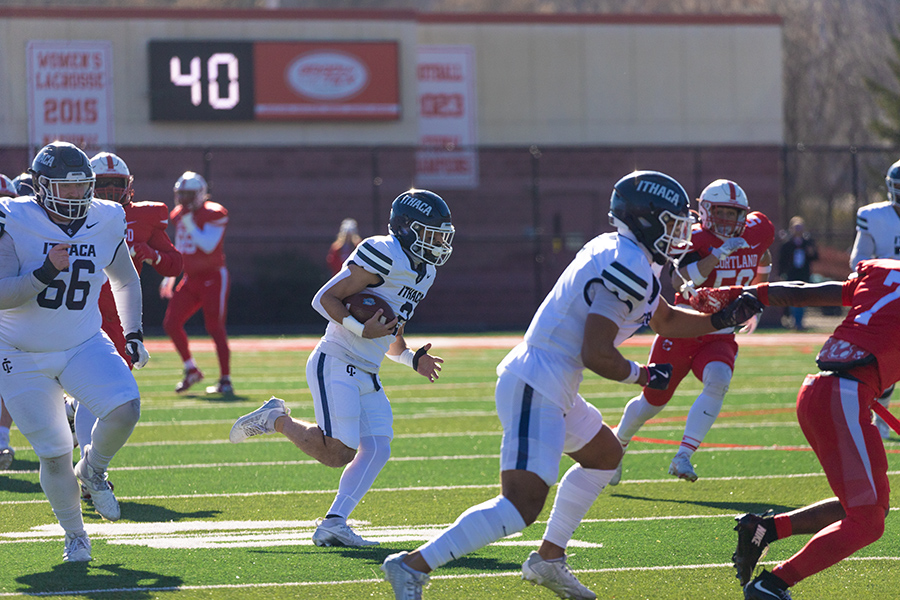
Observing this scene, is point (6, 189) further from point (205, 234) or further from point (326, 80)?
point (326, 80)

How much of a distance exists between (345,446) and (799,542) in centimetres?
225

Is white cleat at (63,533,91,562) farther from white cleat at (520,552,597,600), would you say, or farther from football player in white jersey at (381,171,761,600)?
white cleat at (520,552,597,600)

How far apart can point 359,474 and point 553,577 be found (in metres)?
1.52

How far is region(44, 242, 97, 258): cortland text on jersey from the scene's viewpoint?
536cm

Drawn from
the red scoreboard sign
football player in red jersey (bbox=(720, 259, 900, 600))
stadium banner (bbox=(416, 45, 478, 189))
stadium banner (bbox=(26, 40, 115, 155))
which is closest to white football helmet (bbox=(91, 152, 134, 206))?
football player in red jersey (bbox=(720, 259, 900, 600))

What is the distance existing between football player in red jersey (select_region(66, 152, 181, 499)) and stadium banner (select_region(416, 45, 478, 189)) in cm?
1803

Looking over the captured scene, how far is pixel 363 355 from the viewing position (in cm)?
593

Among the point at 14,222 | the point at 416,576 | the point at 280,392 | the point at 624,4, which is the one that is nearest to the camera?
the point at 416,576

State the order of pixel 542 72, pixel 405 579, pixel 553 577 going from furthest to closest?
pixel 542 72
pixel 553 577
pixel 405 579

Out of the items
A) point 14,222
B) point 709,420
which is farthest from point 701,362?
point 14,222

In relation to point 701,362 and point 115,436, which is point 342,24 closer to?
point 701,362

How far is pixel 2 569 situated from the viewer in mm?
5305

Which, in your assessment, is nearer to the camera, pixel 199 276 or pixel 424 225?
pixel 424 225

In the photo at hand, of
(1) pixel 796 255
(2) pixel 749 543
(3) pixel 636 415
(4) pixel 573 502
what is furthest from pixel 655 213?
(1) pixel 796 255
